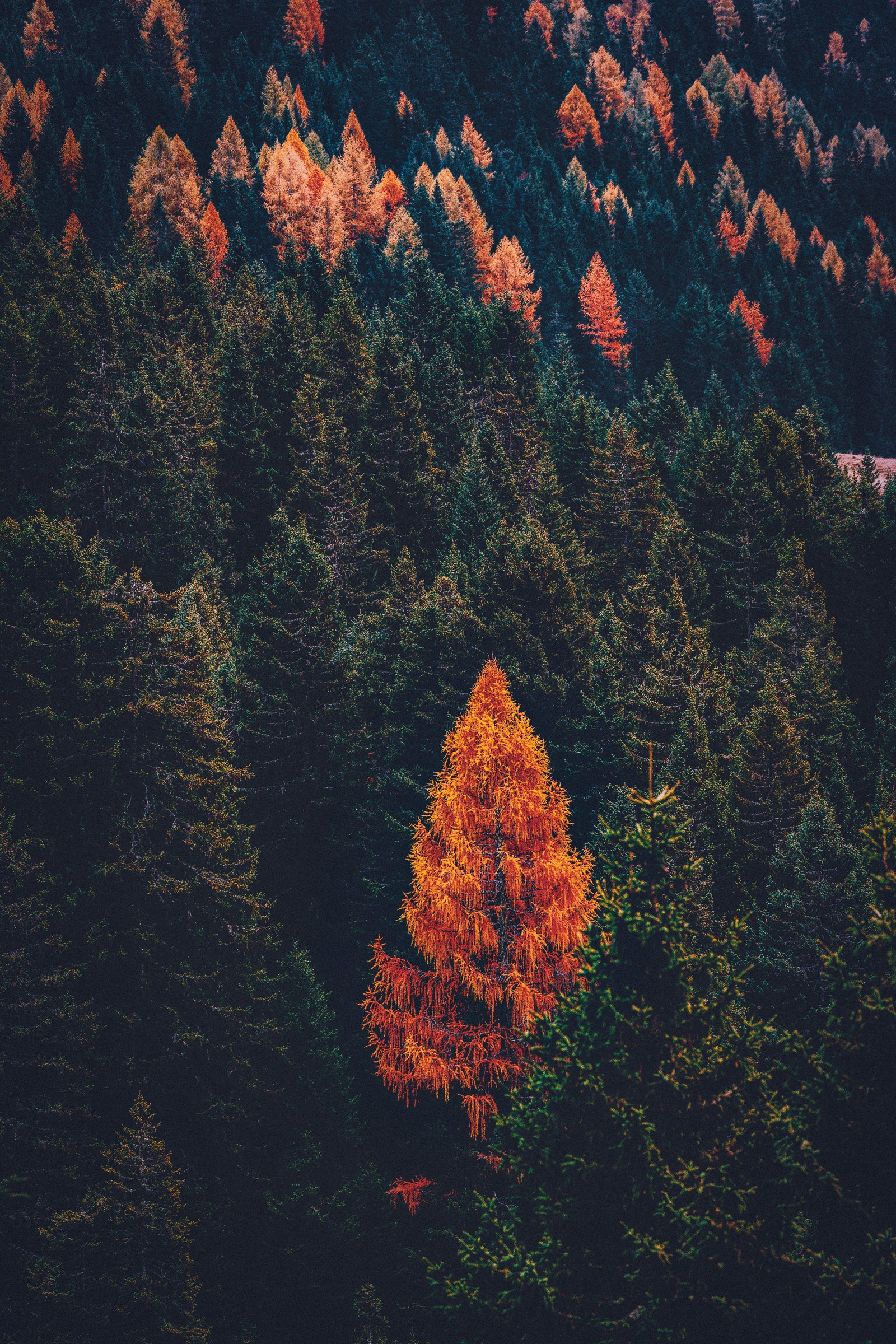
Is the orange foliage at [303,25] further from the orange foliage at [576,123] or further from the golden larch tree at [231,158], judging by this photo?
the golden larch tree at [231,158]

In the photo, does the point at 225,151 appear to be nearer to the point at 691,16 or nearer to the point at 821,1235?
the point at 821,1235

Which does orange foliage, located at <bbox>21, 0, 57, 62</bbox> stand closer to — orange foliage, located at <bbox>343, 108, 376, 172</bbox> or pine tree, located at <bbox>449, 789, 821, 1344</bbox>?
orange foliage, located at <bbox>343, 108, 376, 172</bbox>

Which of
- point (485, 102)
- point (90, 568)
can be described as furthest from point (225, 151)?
point (90, 568)

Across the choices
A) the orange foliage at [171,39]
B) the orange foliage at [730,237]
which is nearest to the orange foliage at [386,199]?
the orange foliage at [730,237]

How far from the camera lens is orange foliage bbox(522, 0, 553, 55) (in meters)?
144

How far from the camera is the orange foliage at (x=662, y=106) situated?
136 metres

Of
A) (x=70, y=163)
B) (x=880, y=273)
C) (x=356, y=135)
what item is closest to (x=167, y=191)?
(x=70, y=163)

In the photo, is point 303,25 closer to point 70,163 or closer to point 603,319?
point 70,163

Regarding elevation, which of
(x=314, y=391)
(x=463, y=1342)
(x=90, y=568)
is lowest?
(x=463, y=1342)

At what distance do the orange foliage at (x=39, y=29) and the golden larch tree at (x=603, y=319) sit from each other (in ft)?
305

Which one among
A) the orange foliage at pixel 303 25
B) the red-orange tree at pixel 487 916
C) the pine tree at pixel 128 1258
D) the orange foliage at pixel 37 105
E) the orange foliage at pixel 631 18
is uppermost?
the orange foliage at pixel 631 18

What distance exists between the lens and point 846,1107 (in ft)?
33.4

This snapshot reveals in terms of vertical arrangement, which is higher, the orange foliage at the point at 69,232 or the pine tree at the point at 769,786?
the orange foliage at the point at 69,232

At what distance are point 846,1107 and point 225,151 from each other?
9984 cm
